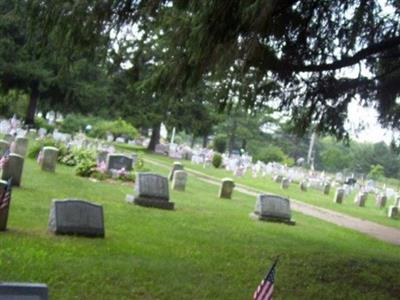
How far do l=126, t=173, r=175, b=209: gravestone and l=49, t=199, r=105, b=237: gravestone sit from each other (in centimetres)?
528

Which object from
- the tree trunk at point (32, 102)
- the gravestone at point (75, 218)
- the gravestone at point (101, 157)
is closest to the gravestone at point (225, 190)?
the gravestone at point (101, 157)


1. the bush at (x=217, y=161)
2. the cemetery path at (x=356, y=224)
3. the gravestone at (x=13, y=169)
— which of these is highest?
the bush at (x=217, y=161)

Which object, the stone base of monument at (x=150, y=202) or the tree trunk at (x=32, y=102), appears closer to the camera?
the stone base of monument at (x=150, y=202)

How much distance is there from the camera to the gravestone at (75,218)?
982cm

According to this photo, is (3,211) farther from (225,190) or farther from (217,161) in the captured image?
(217,161)

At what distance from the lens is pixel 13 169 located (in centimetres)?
1446

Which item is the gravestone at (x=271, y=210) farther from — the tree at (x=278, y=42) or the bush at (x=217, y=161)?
the bush at (x=217, y=161)

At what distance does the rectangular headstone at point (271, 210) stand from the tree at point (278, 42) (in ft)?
16.0

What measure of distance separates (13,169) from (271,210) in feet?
22.2

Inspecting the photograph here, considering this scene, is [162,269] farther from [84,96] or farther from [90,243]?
[84,96]

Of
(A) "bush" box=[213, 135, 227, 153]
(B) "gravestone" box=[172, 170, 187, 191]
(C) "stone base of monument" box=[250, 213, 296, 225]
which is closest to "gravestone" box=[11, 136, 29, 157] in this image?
(B) "gravestone" box=[172, 170, 187, 191]

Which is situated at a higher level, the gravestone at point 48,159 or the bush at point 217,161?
the bush at point 217,161

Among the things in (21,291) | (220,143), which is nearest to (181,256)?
(21,291)

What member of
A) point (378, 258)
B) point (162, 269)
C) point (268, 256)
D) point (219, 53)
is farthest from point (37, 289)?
point (378, 258)
